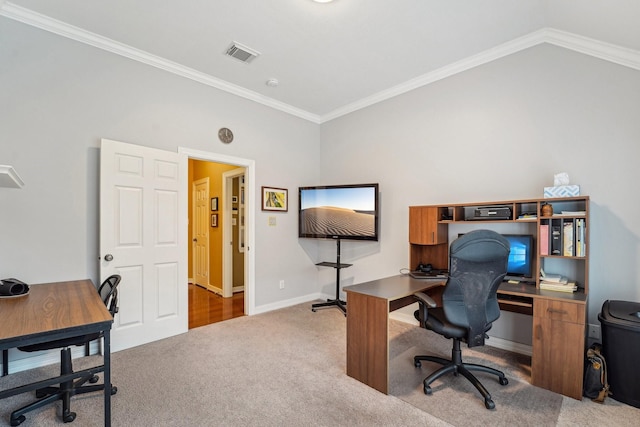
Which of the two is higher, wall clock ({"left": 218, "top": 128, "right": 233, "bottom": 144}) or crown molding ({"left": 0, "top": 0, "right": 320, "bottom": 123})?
crown molding ({"left": 0, "top": 0, "right": 320, "bottom": 123})

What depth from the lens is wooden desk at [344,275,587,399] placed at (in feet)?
7.03

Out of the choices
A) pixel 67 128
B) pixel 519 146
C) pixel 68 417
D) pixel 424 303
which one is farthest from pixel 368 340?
pixel 67 128

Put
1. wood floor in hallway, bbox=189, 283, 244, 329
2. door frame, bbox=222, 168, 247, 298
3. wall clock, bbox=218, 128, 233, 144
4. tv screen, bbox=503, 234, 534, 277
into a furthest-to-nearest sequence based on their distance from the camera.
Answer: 1. door frame, bbox=222, 168, 247, 298
2. wood floor in hallway, bbox=189, 283, 244, 329
3. wall clock, bbox=218, 128, 233, 144
4. tv screen, bbox=503, 234, 534, 277

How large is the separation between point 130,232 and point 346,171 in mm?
2875

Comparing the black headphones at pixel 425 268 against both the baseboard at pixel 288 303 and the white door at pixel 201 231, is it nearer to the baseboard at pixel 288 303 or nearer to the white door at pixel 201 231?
the baseboard at pixel 288 303

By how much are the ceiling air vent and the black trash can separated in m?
3.74

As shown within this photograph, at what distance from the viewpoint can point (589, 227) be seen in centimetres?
246

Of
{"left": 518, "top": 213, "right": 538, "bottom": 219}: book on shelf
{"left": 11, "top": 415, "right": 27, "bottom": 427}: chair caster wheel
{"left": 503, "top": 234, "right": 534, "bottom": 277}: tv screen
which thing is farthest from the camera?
{"left": 503, "top": 234, "right": 534, "bottom": 277}: tv screen

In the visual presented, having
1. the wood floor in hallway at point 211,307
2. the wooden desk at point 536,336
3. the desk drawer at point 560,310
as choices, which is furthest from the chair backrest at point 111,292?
the desk drawer at point 560,310

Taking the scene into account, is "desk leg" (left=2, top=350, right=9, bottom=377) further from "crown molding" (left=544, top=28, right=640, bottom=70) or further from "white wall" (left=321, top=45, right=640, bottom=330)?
→ "crown molding" (left=544, top=28, right=640, bottom=70)

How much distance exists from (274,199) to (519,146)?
2.99m

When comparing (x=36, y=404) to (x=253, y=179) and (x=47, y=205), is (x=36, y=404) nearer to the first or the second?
(x=47, y=205)

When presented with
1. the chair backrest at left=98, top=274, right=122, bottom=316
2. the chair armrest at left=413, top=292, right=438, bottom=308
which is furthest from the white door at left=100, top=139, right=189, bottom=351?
the chair armrest at left=413, top=292, right=438, bottom=308

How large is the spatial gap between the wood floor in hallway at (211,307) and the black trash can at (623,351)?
12.1 feet
